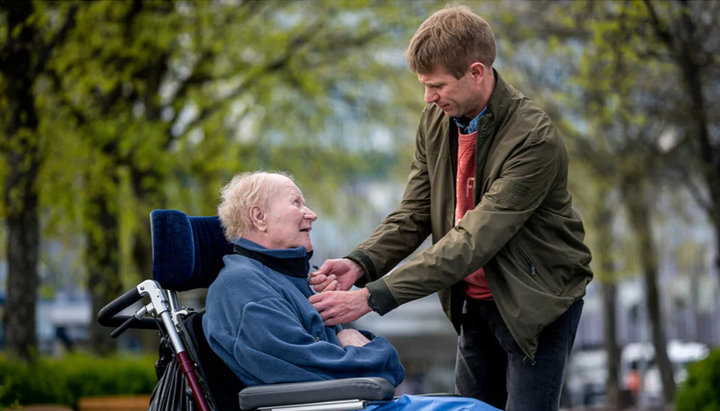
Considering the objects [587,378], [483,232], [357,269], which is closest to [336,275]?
[357,269]

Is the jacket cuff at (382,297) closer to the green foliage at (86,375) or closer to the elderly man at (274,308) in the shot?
the elderly man at (274,308)

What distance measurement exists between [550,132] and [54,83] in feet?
26.4

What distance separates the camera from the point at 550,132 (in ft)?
12.2

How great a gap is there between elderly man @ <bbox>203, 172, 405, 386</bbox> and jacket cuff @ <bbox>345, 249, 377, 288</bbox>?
172mm

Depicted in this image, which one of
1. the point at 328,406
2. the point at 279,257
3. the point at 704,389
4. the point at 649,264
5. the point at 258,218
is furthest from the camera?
the point at 649,264

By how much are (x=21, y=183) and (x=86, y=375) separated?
2.75 meters

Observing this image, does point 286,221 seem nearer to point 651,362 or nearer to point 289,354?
point 289,354

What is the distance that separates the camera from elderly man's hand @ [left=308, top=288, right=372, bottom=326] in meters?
3.68

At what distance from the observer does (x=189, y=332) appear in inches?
149

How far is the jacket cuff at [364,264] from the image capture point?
403 cm

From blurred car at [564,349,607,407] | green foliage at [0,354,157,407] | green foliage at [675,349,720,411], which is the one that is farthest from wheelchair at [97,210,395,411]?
blurred car at [564,349,607,407]

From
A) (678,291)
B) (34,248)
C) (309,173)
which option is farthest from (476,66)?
(678,291)

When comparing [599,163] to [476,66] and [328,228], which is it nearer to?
[328,228]

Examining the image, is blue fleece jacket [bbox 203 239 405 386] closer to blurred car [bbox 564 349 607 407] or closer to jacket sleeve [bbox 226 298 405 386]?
jacket sleeve [bbox 226 298 405 386]
